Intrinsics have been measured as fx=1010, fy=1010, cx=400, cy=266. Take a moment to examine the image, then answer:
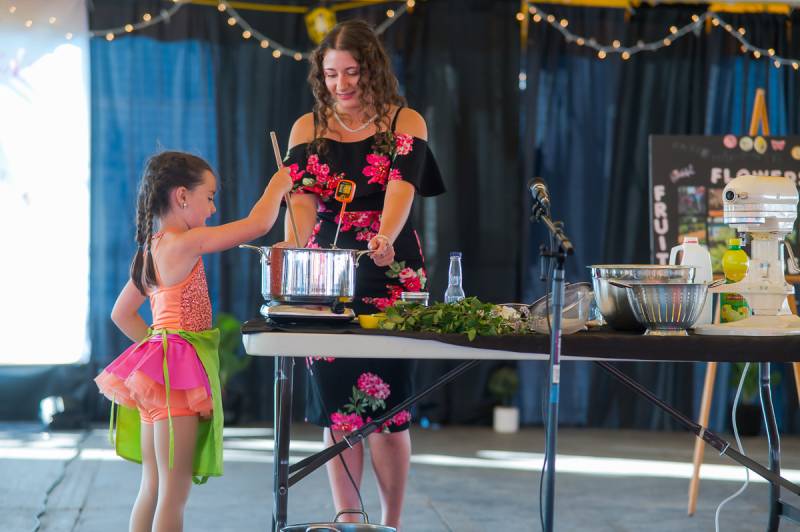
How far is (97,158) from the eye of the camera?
17.6 feet

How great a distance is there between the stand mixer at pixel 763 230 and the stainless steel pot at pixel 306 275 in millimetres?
894

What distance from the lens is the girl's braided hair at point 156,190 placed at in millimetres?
2412

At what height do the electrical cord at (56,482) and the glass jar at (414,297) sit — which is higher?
the glass jar at (414,297)

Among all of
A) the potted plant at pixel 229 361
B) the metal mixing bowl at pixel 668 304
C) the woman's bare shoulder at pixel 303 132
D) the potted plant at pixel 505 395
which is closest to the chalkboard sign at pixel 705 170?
the potted plant at pixel 505 395

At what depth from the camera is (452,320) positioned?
2064mm

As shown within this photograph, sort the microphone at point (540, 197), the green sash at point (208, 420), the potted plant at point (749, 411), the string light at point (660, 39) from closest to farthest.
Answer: the microphone at point (540, 197), the green sash at point (208, 420), the potted plant at point (749, 411), the string light at point (660, 39)

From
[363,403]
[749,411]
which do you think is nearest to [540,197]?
[363,403]

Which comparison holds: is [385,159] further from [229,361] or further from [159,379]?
[229,361]

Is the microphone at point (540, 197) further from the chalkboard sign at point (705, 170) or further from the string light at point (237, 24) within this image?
the string light at point (237, 24)

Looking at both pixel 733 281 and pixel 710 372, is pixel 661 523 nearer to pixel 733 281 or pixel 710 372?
pixel 710 372

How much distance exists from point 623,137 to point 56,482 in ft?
11.5

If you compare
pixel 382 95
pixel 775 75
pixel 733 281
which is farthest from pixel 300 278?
pixel 775 75

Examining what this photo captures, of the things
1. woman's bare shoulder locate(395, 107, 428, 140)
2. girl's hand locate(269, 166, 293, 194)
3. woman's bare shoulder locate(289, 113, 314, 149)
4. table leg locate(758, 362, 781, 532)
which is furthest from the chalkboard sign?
A: girl's hand locate(269, 166, 293, 194)

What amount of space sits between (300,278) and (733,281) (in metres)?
1.14
